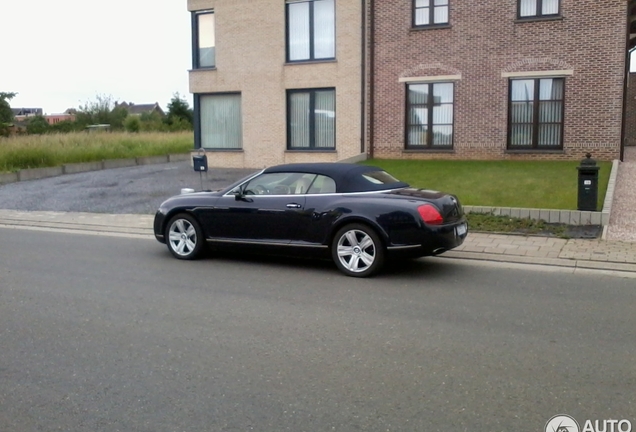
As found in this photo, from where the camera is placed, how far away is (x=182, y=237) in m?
10.3

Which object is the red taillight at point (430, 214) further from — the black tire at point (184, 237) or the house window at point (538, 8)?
the house window at point (538, 8)

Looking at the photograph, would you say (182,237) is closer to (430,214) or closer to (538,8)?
(430,214)

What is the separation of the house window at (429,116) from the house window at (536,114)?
6.33 feet

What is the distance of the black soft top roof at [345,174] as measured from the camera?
9.39 metres

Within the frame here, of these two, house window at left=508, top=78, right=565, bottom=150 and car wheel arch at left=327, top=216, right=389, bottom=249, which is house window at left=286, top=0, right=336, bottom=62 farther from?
car wheel arch at left=327, top=216, right=389, bottom=249

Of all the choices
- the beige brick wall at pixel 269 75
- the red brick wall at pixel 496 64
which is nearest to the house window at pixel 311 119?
the beige brick wall at pixel 269 75

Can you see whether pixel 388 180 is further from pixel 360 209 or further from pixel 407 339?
pixel 407 339

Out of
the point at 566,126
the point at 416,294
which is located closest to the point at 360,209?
the point at 416,294

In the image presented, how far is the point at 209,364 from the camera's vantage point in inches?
215

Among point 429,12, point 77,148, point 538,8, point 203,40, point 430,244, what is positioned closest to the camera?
point 430,244

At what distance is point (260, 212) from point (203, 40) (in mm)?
17877

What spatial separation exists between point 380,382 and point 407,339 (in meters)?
1.13

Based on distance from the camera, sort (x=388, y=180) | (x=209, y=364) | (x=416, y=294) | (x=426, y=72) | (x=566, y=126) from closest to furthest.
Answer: (x=209, y=364), (x=416, y=294), (x=388, y=180), (x=566, y=126), (x=426, y=72)

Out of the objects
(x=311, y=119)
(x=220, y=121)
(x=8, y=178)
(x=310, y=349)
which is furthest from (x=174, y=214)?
(x=220, y=121)
